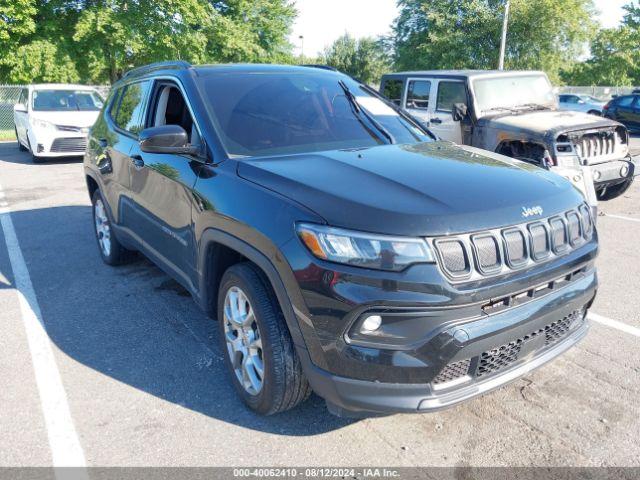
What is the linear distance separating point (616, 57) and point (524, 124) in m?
45.5

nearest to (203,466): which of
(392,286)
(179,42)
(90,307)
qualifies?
(392,286)

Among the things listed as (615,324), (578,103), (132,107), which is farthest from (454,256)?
(578,103)

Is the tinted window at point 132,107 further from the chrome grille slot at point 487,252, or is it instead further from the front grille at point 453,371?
the front grille at point 453,371

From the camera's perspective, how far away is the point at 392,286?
2178mm

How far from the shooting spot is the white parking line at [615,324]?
3.80 m

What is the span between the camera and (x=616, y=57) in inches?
1756

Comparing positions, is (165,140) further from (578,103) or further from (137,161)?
(578,103)

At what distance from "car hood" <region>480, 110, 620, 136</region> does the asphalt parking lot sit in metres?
2.67

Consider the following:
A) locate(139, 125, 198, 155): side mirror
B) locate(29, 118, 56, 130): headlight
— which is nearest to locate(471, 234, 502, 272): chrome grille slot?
locate(139, 125, 198, 155): side mirror

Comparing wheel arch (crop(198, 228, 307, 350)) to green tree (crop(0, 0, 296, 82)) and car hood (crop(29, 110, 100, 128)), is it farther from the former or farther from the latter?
green tree (crop(0, 0, 296, 82))

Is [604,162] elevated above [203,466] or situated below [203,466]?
above

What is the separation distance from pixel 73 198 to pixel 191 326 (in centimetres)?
587

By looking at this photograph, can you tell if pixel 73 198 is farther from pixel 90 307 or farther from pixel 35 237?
pixel 90 307

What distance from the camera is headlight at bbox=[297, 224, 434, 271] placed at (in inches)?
86.7
